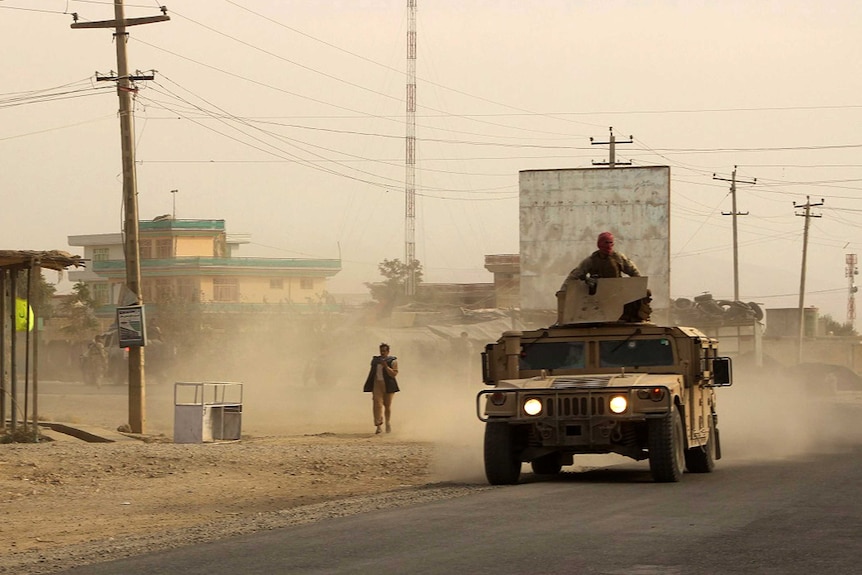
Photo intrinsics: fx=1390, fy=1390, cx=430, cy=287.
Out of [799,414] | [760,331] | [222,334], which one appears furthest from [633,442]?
[222,334]

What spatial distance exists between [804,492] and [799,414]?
2032 centimetres

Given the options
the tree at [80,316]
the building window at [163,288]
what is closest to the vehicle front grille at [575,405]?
the building window at [163,288]

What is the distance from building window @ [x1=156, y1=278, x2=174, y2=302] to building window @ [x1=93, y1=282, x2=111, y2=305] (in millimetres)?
3586

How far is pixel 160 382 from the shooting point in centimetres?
5569

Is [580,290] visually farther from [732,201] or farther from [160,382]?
[732,201]

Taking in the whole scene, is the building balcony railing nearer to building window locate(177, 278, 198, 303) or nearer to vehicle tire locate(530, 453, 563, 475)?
building window locate(177, 278, 198, 303)

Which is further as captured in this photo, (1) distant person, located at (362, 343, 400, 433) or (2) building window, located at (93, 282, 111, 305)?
(2) building window, located at (93, 282, 111, 305)

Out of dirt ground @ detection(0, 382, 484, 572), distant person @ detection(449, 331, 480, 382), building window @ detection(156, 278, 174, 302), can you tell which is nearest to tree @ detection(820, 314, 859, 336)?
building window @ detection(156, 278, 174, 302)

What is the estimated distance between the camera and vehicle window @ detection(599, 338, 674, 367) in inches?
623

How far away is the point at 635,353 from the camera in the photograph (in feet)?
52.1

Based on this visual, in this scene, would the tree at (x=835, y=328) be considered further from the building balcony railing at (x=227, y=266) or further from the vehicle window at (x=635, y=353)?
the vehicle window at (x=635, y=353)

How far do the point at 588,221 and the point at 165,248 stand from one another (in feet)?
189

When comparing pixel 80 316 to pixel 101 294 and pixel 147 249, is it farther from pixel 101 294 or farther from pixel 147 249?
pixel 147 249

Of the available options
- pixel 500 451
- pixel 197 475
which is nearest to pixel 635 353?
pixel 500 451
